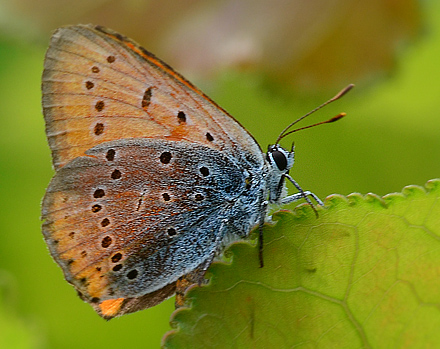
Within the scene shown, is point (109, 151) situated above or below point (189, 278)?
above

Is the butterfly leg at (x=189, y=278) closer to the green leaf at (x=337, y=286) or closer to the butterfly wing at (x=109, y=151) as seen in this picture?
the butterfly wing at (x=109, y=151)

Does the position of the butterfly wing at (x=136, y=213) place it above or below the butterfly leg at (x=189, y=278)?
above

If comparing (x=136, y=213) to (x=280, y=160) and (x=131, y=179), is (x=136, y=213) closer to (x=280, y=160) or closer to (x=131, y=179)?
(x=131, y=179)

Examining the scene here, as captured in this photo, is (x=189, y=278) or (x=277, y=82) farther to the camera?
(x=277, y=82)

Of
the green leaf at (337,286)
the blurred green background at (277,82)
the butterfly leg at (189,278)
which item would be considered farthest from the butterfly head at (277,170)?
the green leaf at (337,286)

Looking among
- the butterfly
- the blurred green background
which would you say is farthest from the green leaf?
the blurred green background

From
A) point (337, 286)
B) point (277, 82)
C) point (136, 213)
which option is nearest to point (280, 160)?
point (277, 82)
